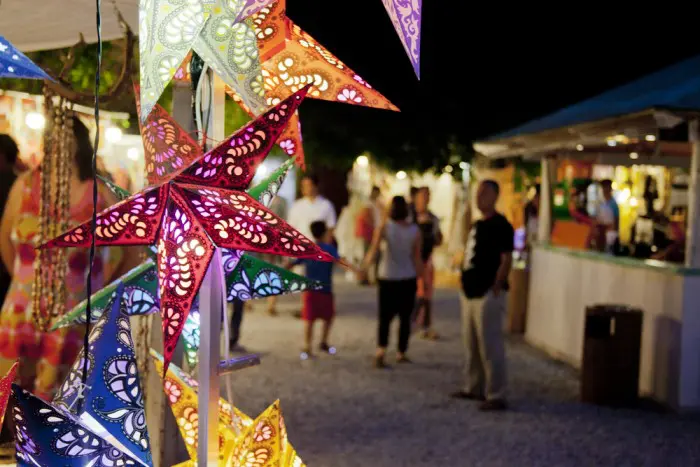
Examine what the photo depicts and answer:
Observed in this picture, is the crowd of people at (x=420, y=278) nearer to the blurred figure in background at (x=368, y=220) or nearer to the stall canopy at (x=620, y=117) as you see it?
the stall canopy at (x=620, y=117)

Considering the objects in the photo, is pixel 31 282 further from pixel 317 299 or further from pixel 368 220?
pixel 368 220

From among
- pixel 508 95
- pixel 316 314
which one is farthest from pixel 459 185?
pixel 316 314

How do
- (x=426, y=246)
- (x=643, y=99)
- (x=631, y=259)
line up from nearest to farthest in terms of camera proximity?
(x=643, y=99) < (x=631, y=259) < (x=426, y=246)

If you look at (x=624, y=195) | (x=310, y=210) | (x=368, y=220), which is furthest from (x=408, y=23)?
(x=368, y=220)

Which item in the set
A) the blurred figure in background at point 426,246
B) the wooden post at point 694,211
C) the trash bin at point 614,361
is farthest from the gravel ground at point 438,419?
the wooden post at point 694,211

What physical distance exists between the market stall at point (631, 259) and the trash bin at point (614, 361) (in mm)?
294

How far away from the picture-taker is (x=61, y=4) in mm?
3773

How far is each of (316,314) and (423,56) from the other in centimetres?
1469

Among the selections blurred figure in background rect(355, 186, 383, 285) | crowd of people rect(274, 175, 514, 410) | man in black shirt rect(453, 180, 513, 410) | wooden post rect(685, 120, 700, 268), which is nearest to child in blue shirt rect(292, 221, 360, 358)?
crowd of people rect(274, 175, 514, 410)

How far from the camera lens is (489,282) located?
7551mm

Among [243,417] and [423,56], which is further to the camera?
[423,56]

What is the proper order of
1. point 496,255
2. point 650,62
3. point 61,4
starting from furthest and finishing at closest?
point 650,62, point 496,255, point 61,4

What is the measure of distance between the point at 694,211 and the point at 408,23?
6508 mm

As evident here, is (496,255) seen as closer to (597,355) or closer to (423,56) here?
(597,355)
